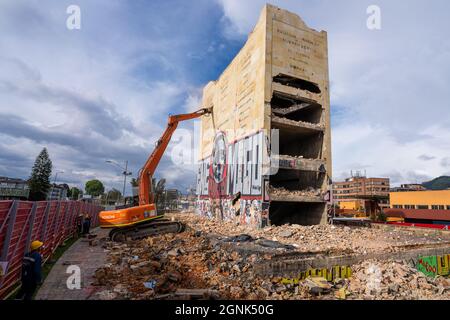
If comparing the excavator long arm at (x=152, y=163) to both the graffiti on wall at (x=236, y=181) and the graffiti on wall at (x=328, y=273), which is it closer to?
the graffiti on wall at (x=236, y=181)

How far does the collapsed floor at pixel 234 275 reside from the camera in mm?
7867

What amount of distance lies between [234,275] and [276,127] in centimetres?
1351

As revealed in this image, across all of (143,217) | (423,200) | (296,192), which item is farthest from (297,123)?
(423,200)

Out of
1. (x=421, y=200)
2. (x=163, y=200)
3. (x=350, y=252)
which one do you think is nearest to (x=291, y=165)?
(x=350, y=252)

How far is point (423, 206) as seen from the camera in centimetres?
4734

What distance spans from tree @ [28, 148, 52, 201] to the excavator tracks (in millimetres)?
61003

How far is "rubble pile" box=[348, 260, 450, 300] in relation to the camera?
30.1 feet

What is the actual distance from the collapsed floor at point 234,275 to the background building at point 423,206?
113 ft

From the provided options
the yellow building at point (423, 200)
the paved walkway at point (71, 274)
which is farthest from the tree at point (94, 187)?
the paved walkway at point (71, 274)

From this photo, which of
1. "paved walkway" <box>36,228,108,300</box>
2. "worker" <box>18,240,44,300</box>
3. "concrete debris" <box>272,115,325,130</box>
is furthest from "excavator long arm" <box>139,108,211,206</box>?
"worker" <box>18,240,44,300</box>

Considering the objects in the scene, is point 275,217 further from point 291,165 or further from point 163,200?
point 163,200

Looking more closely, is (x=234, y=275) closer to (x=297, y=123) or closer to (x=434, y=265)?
(x=434, y=265)

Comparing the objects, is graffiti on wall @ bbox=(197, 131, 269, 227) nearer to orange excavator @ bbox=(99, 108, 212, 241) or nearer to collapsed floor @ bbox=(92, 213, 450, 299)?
orange excavator @ bbox=(99, 108, 212, 241)
